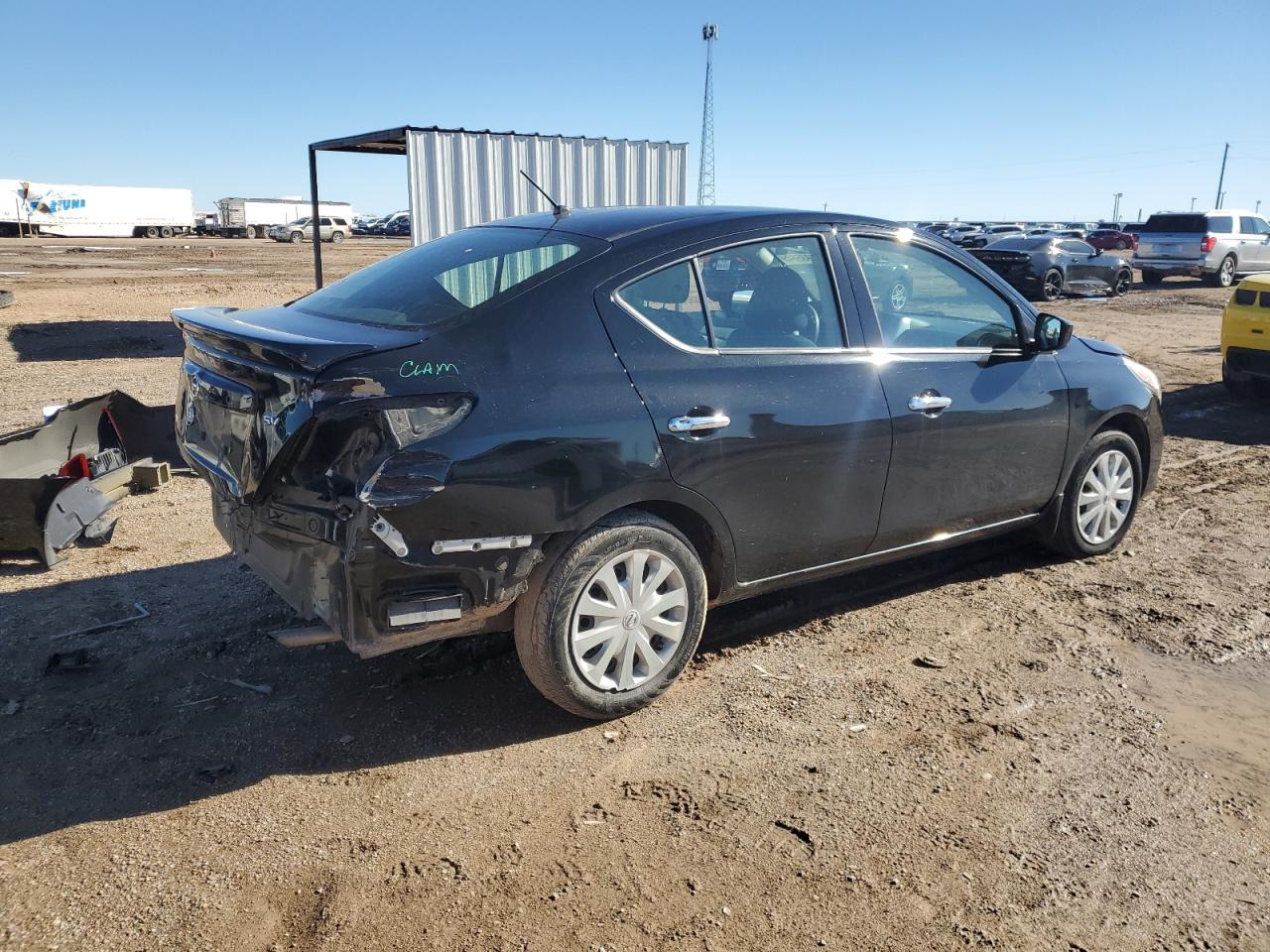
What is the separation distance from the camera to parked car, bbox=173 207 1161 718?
3096 mm

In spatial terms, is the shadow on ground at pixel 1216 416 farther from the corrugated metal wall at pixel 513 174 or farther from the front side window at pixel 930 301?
the corrugated metal wall at pixel 513 174

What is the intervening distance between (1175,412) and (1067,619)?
20.7 feet

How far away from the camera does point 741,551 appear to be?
12.5ft

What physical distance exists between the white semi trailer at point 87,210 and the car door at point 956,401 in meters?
56.4

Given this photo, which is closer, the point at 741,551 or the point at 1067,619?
the point at 741,551

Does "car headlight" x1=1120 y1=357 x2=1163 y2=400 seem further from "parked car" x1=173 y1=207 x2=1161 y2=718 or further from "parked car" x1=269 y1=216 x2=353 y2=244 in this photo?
"parked car" x1=269 y1=216 x2=353 y2=244

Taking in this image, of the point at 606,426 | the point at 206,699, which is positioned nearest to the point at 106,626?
the point at 206,699

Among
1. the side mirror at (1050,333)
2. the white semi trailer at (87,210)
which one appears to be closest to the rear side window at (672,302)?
the side mirror at (1050,333)

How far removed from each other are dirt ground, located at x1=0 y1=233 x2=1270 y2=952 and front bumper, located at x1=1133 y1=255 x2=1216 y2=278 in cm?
2481

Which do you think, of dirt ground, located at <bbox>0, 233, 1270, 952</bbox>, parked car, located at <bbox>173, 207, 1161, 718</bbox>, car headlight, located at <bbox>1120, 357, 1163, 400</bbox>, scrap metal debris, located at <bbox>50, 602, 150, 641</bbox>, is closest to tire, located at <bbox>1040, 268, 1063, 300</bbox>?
car headlight, located at <bbox>1120, 357, 1163, 400</bbox>

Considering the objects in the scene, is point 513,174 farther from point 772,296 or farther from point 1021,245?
point 1021,245

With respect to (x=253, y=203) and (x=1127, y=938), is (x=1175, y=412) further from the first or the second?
(x=253, y=203)

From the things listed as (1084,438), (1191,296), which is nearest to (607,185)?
(1084,438)

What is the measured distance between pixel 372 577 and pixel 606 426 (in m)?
0.92
